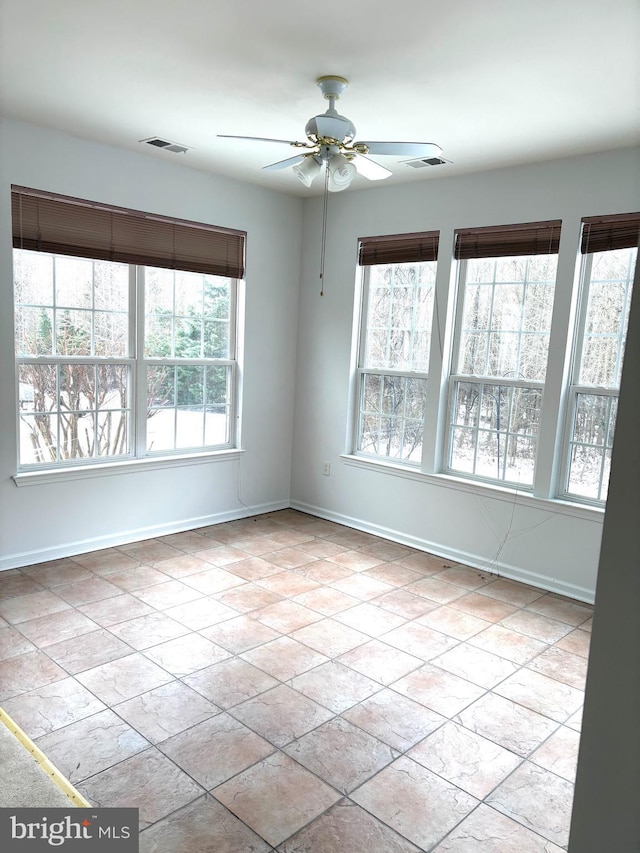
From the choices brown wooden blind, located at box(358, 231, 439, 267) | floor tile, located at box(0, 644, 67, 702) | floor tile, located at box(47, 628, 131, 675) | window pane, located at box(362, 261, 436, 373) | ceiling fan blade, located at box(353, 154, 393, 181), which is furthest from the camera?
window pane, located at box(362, 261, 436, 373)

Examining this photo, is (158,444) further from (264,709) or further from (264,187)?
(264,709)

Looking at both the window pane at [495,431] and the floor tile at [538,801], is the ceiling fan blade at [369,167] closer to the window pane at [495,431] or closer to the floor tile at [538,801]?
the window pane at [495,431]

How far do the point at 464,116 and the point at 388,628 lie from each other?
284 cm

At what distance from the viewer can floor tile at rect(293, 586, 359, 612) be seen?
150 inches

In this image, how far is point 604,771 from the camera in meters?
1.05

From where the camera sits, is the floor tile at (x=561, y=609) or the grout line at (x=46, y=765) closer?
the grout line at (x=46, y=765)

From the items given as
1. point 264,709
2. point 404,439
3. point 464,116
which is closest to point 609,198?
point 464,116

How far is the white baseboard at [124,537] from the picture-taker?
4.22 m

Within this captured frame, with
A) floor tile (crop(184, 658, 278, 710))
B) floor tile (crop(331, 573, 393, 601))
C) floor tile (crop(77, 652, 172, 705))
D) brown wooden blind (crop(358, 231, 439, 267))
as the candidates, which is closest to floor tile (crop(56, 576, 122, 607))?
floor tile (crop(77, 652, 172, 705))

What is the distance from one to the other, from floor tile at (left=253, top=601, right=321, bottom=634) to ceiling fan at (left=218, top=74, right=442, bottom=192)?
2419 mm

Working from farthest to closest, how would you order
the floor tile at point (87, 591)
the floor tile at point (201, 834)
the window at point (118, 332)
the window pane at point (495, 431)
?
the window pane at point (495, 431) → the window at point (118, 332) → the floor tile at point (87, 591) → the floor tile at point (201, 834)

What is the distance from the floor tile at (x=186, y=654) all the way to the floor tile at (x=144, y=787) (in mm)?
656

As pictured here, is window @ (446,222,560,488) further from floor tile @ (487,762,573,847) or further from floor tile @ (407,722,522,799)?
floor tile @ (487,762,573,847)

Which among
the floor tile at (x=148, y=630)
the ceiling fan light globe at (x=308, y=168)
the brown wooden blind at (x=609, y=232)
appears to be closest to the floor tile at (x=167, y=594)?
the floor tile at (x=148, y=630)
